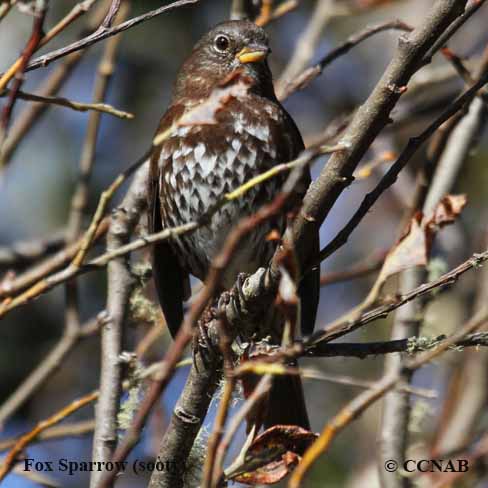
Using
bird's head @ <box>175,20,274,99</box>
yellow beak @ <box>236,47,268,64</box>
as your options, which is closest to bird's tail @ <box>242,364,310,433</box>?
bird's head @ <box>175,20,274,99</box>

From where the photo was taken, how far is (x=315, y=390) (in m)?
6.12

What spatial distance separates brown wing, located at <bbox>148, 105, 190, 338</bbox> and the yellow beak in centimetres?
33

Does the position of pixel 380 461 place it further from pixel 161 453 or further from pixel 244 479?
pixel 244 479

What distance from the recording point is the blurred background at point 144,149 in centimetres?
513

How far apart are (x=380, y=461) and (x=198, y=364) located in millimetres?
804

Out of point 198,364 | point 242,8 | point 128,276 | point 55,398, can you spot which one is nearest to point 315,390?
point 55,398

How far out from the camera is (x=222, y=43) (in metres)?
4.05

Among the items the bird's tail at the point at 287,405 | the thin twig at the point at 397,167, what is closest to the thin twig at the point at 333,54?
the bird's tail at the point at 287,405

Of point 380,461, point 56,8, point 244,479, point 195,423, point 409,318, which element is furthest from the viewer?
point 56,8

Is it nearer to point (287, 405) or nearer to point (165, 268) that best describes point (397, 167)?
point (287, 405)

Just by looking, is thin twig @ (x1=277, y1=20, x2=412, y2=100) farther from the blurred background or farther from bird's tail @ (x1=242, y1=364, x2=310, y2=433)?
bird's tail @ (x1=242, y1=364, x2=310, y2=433)

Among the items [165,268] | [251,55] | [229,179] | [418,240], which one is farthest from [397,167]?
[165,268]

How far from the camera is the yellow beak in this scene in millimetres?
3883

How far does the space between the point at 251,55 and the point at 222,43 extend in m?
0.18
